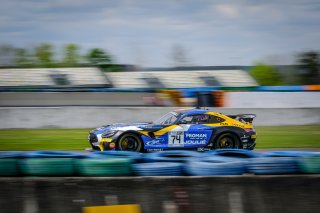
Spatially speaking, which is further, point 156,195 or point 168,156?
point 168,156

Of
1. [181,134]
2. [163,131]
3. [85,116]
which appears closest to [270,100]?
[85,116]

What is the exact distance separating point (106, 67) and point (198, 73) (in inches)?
1155

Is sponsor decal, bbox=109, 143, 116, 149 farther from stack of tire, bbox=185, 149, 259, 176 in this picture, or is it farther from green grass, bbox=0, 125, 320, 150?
stack of tire, bbox=185, 149, 259, 176

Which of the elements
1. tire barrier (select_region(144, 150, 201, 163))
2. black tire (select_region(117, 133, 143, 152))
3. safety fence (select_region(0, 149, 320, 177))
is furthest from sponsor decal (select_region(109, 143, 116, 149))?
safety fence (select_region(0, 149, 320, 177))

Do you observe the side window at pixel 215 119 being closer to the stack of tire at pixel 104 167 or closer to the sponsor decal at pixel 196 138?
the sponsor decal at pixel 196 138

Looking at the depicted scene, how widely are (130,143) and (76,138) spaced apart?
5572 mm

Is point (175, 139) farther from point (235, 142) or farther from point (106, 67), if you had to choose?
point (106, 67)

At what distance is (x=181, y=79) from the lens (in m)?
36.6

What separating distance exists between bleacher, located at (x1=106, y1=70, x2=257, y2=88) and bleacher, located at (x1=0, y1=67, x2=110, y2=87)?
1231 millimetres

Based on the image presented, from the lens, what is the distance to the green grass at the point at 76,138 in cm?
Answer: 1584

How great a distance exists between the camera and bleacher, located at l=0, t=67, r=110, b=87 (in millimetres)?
31969

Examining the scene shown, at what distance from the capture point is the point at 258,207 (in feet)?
21.9

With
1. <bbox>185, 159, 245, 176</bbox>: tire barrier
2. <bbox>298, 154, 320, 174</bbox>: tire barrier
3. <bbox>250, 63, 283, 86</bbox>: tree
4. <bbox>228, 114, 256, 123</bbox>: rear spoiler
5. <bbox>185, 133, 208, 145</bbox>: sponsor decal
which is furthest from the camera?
<bbox>250, 63, 283, 86</bbox>: tree

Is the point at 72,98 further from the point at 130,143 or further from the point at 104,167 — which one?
the point at 104,167
